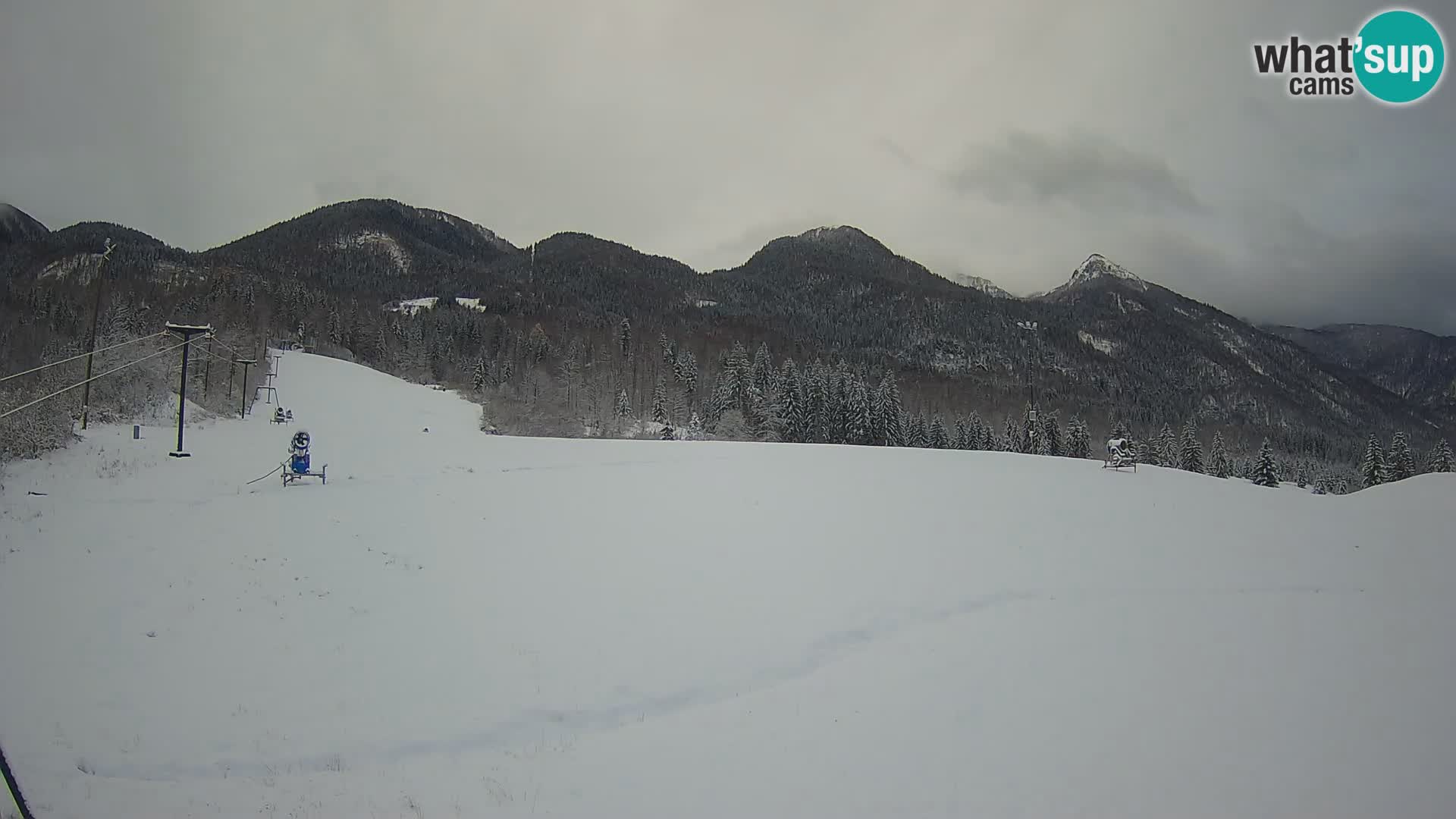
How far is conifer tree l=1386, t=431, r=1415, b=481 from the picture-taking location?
169 ft

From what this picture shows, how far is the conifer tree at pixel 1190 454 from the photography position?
205 feet

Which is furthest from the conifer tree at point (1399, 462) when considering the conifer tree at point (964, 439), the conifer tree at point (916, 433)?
the conifer tree at point (916, 433)

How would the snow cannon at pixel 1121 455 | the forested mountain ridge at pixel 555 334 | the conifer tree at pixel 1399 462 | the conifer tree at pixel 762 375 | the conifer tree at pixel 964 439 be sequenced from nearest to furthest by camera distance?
the snow cannon at pixel 1121 455, the conifer tree at pixel 1399 462, the conifer tree at pixel 964 439, the conifer tree at pixel 762 375, the forested mountain ridge at pixel 555 334

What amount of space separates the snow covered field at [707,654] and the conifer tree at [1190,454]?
52917mm

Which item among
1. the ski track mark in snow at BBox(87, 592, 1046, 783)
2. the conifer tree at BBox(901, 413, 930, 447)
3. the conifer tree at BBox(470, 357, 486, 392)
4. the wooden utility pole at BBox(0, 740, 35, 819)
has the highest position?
the conifer tree at BBox(470, 357, 486, 392)

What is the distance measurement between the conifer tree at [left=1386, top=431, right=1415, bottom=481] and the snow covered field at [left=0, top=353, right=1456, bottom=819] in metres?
49.6

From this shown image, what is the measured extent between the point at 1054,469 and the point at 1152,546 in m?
8.72

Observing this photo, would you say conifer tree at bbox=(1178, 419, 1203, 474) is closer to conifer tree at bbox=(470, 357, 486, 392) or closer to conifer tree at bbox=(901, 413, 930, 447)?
conifer tree at bbox=(901, 413, 930, 447)

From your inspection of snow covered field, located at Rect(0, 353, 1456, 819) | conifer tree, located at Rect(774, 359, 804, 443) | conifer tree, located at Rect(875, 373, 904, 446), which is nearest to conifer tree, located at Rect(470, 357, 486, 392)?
conifer tree, located at Rect(774, 359, 804, 443)

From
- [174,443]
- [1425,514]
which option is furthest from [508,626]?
[1425,514]

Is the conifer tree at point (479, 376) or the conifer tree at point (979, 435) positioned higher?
the conifer tree at point (479, 376)

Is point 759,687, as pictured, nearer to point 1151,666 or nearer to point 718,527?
point 1151,666

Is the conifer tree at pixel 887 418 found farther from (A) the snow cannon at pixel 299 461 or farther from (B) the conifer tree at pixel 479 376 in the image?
(A) the snow cannon at pixel 299 461

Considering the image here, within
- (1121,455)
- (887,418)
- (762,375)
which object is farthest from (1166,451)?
(1121,455)
